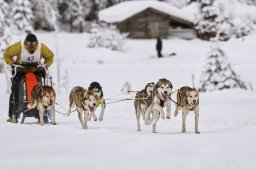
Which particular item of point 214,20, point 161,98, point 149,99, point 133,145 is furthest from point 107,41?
point 133,145

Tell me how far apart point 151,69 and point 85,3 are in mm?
34458

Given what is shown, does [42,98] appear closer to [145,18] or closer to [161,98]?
[161,98]

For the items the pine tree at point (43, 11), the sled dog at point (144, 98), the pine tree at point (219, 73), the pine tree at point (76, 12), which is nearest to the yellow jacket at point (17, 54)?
the sled dog at point (144, 98)

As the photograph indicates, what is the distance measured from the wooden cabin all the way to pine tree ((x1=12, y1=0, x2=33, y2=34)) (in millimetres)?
7196

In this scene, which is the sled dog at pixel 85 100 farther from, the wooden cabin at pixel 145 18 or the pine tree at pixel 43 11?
the pine tree at pixel 43 11

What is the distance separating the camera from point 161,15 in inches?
2149

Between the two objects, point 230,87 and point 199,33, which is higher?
point 199,33

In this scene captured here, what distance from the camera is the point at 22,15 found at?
51.3 metres

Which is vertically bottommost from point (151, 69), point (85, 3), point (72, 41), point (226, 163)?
point (226, 163)

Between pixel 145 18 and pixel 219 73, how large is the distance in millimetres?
33209

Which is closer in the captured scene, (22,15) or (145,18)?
(22,15)

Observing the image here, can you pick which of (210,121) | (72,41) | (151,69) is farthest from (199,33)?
(210,121)

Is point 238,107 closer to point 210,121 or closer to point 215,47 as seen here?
point 210,121

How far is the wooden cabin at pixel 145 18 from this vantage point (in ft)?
173
